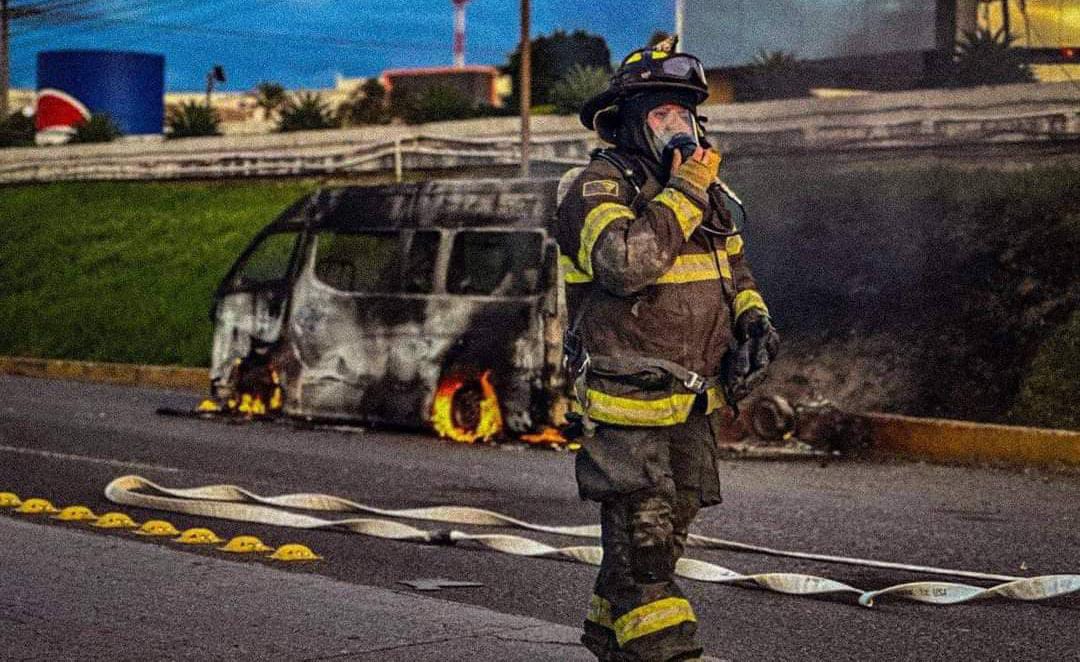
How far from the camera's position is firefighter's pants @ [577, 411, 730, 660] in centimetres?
495

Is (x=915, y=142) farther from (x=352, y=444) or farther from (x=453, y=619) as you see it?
(x=453, y=619)

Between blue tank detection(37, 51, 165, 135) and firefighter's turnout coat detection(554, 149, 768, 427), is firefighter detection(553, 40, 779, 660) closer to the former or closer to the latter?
firefighter's turnout coat detection(554, 149, 768, 427)

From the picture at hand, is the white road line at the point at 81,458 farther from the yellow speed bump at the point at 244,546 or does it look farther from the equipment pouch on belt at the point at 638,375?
the equipment pouch on belt at the point at 638,375

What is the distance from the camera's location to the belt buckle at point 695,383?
5062 mm

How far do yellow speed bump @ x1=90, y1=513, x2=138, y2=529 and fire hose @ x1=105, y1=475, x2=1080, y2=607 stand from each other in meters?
0.43

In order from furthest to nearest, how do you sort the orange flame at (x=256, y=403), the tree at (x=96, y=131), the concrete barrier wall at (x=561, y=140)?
the tree at (x=96, y=131) → the concrete barrier wall at (x=561, y=140) → the orange flame at (x=256, y=403)

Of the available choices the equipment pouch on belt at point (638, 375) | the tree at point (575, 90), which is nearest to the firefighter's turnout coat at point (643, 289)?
the equipment pouch on belt at point (638, 375)

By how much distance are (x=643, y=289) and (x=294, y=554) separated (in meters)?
3.75

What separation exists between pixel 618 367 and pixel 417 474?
722cm

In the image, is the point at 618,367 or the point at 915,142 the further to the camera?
the point at 915,142

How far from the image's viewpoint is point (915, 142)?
21.3m

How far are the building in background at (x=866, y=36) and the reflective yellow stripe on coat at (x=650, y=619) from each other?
1841 centimetres

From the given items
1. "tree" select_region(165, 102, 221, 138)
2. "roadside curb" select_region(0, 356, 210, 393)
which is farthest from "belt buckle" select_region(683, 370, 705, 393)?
"tree" select_region(165, 102, 221, 138)

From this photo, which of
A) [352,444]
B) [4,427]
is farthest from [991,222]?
[4,427]
